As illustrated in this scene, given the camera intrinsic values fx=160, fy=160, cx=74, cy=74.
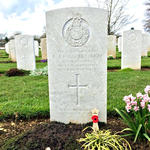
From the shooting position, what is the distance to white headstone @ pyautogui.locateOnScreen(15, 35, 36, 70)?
24.8 feet

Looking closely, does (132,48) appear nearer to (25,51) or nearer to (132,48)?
(132,48)

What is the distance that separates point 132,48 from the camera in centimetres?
759

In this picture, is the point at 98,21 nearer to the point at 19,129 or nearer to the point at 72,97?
the point at 72,97

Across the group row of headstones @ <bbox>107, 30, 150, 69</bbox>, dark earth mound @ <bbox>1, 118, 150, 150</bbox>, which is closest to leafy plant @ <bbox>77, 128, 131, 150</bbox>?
dark earth mound @ <bbox>1, 118, 150, 150</bbox>

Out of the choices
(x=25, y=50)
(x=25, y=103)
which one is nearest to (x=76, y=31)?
(x=25, y=103)

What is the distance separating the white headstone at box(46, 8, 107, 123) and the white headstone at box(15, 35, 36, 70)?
5554mm

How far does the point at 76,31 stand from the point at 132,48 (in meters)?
5.88

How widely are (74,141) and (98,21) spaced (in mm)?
1705

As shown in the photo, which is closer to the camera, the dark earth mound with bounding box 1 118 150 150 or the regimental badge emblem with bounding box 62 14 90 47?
the dark earth mound with bounding box 1 118 150 150

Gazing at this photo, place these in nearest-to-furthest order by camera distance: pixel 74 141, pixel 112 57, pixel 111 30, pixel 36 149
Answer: pixel 36 149, pixel 74 141, pixel 112 57, pixel 111 30

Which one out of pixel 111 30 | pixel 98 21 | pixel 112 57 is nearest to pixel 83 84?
pixel 98 21

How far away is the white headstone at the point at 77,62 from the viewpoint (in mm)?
2355

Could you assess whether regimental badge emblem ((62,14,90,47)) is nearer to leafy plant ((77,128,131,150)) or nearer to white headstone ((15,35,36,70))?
leafy plant ((77,128,131,150))

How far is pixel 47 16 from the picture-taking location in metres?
2.39
